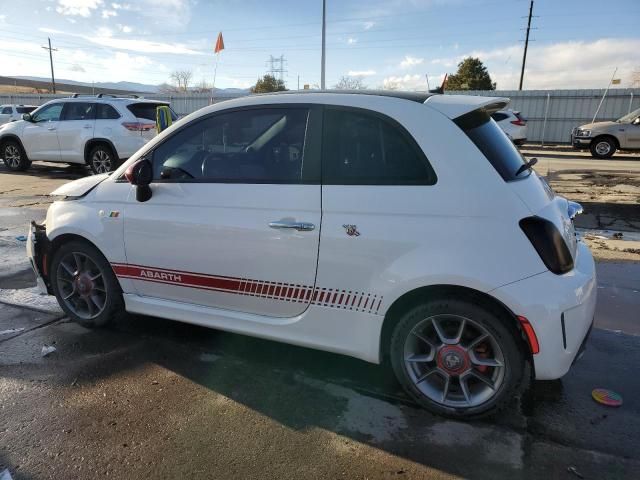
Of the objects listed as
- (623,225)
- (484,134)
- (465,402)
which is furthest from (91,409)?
(623,225)

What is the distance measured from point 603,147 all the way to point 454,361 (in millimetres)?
18399

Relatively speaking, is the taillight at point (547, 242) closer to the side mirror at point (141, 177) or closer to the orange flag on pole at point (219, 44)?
the side mirror at point (141, 177)

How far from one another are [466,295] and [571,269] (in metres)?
0.58

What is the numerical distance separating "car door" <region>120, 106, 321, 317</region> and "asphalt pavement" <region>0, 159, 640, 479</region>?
51 centimetres

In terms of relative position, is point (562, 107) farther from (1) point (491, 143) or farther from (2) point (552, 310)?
(2) point (552, 310)

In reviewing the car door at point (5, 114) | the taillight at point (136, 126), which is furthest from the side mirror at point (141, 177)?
the car door at point (5, 114)

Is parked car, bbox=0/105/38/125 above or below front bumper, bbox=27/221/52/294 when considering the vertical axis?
above

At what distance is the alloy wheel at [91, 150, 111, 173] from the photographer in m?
11.6

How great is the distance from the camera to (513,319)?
8.52 ft

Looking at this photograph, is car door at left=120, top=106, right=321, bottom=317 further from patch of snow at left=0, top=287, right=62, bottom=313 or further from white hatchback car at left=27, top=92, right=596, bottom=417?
patch of snow at left=0, top=287, right=62, bottom=313

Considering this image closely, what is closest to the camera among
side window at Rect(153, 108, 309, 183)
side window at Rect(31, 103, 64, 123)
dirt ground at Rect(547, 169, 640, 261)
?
side window at Rect(153, 108, 309, 183)

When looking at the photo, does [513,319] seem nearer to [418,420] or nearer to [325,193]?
[418,420]

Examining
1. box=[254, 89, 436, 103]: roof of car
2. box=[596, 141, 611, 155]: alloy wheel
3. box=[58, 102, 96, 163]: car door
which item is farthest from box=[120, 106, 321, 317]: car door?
box=[596, 141, 611, 155]: alloy wheel

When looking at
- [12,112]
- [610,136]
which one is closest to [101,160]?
[12,112]
